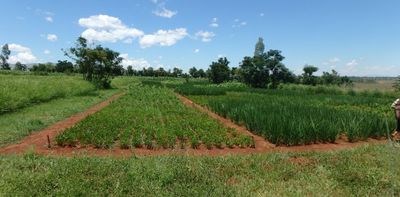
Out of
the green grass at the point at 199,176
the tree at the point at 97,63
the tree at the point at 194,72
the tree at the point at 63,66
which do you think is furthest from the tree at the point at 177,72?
the green grass at the point at 199,176

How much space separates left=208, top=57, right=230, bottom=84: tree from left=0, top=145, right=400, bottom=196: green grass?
7345 cm

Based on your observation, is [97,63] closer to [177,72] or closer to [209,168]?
[209,168]

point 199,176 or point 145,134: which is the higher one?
point 199,176

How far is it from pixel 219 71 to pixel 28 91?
62176 millimetres

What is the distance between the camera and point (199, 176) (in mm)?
7664

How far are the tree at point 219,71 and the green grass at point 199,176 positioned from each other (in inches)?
2892

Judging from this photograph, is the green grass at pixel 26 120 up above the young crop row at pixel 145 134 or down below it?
below

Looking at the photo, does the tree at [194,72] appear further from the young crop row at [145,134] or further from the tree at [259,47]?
the young crop row at [145,134]

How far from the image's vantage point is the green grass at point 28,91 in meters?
19.4

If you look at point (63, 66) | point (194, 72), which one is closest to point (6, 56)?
point (63, 66)

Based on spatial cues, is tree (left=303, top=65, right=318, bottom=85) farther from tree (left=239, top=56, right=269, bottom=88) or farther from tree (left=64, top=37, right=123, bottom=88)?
tree (left=64, top=37, right=123, bottom=88)

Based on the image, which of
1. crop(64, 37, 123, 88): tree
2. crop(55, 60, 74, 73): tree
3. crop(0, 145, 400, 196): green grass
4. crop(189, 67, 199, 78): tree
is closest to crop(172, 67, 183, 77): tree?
crop(189, 67, 199, 78): tree

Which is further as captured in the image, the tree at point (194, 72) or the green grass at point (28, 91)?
the tree at point (194, 72)

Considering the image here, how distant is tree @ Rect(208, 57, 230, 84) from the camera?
272 ft
